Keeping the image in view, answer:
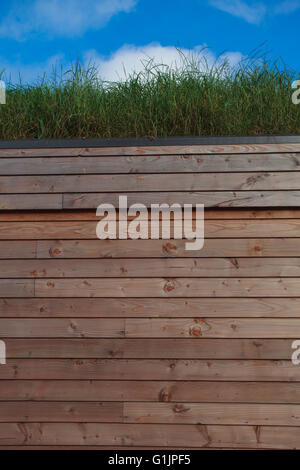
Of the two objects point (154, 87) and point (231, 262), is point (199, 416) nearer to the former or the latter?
point (231, 262)

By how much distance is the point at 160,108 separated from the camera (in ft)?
13.1

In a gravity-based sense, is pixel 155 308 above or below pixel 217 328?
above

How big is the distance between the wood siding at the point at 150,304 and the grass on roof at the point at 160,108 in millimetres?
577

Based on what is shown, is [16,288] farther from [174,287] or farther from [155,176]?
[155,176]

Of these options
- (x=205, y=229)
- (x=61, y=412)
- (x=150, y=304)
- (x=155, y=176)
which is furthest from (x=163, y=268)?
(x=61, y=412)

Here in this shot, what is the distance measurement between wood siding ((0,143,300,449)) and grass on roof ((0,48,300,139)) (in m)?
0.58

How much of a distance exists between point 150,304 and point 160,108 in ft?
5.90

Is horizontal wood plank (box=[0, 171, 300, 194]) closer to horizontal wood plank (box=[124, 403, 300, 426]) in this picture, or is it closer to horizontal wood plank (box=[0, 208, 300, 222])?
horizontal wood plank (box=[0, 208, 300, 222])

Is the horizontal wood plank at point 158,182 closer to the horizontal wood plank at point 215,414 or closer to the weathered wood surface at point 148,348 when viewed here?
the weathered wood surface at point 148,348

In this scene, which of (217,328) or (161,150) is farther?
(161,150)

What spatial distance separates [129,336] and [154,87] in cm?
243

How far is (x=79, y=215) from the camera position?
3387 millimetres

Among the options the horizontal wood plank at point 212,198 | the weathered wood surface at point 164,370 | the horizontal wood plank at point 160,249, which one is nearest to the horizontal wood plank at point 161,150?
the horizontal wood plank at point 212,198

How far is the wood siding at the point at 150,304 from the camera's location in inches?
122
